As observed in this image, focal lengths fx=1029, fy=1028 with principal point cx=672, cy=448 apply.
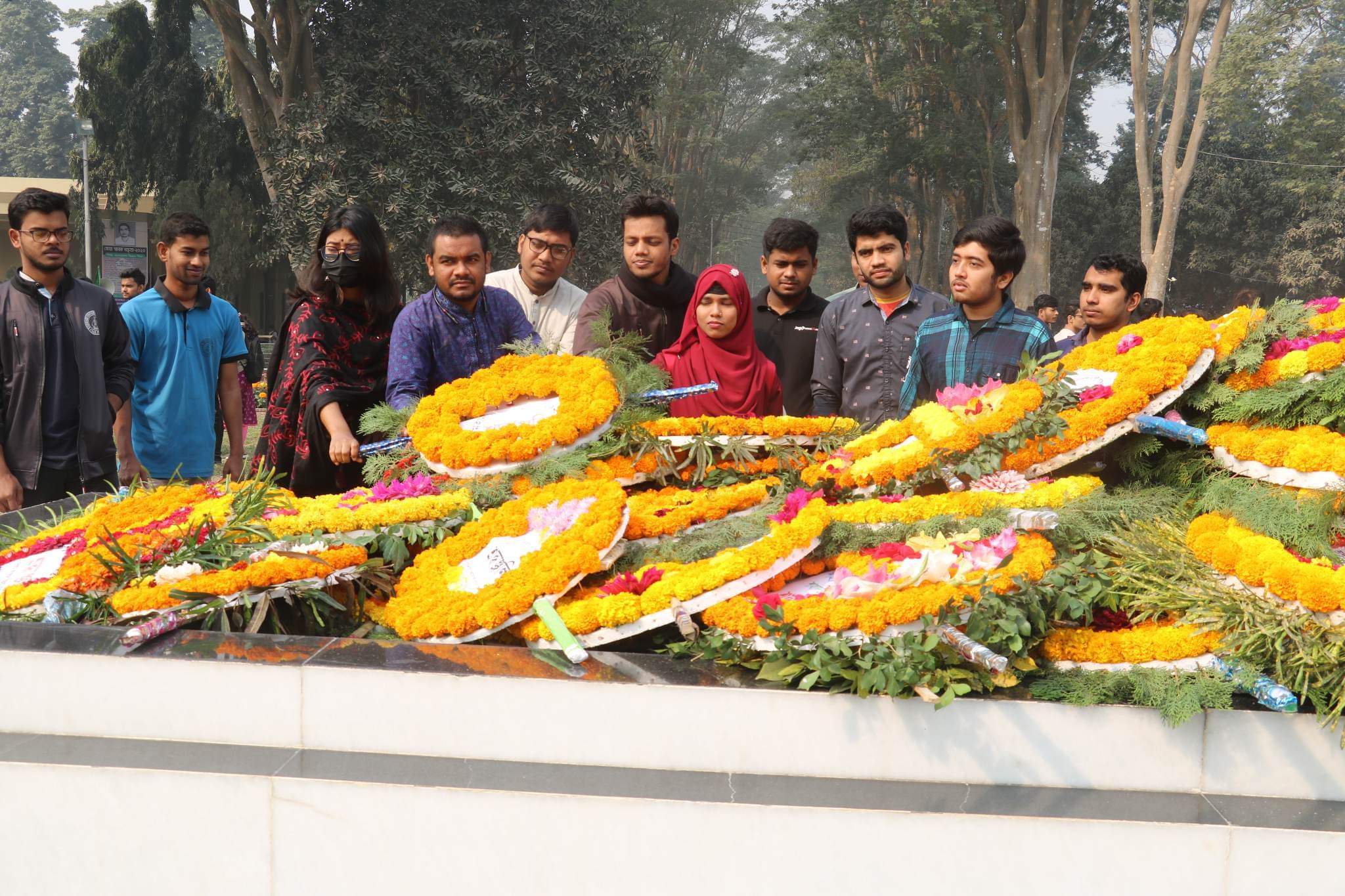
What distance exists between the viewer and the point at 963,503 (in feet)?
8.78

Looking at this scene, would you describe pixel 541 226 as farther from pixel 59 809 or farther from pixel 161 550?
pixel 59 809

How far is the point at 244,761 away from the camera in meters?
2.38

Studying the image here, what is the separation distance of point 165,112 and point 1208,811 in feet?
56.3

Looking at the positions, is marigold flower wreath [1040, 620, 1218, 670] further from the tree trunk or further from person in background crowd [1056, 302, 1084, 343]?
the tree trunk

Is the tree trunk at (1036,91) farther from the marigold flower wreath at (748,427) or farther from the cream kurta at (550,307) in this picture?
the marigold flower wreath at (748,427)

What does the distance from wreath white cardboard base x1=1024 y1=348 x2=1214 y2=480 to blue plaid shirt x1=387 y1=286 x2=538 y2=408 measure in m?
1.84

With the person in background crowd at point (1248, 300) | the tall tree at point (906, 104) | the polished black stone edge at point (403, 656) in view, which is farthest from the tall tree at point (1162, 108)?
the polished black stone edge at point (403, 656)

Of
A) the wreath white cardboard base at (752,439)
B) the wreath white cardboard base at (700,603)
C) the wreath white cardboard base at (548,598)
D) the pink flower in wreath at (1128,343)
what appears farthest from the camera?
the wreath white cardboard base at (752,439)

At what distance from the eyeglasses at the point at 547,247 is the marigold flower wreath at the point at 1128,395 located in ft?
7.47

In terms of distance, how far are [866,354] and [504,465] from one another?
66.6 inches

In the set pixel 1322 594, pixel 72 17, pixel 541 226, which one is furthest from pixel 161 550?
pixel 72 17

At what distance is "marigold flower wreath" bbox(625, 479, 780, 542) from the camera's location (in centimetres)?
277

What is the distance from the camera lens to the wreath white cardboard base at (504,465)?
2.99 m

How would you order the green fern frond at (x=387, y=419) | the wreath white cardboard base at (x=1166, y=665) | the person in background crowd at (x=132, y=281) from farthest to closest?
1. the person in background crowd at (x=132, y=281)
2. the green fern frond at (x=387, y=419)
3. the wreath white cardboard base at (x=1166, y=665)
